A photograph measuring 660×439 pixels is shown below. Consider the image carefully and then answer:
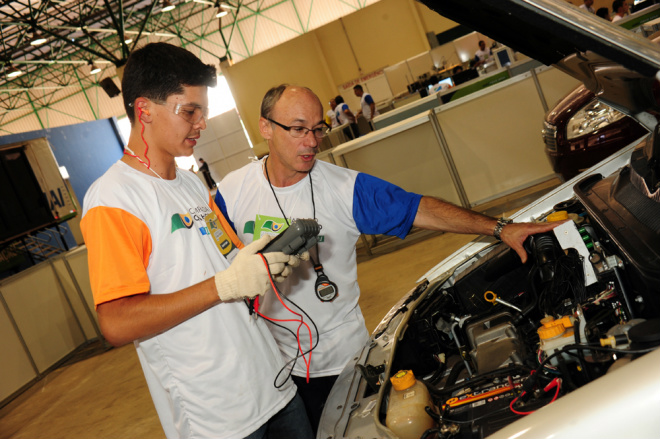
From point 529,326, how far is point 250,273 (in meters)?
1.03

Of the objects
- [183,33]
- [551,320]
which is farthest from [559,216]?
[183,33]

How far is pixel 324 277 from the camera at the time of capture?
2.30 meters

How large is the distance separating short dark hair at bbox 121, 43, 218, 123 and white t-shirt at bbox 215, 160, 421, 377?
783 mm

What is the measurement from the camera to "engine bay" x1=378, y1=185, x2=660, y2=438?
1407mm

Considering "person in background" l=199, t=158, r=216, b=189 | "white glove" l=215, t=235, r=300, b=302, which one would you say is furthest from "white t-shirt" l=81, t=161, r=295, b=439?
"person in background" l=199, t=158, r=216, b=189

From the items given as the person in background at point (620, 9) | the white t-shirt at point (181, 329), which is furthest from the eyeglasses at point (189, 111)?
the person in background at point (620, 9)

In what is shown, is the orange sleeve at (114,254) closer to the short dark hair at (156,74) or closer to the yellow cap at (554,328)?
the short dark hair at (156,74)

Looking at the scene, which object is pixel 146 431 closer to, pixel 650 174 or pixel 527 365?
pixel 527 365

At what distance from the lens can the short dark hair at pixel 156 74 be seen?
5.76 feet

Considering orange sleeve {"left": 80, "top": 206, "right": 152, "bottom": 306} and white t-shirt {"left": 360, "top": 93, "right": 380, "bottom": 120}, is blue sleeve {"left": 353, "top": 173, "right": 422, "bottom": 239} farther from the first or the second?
white t-shirt {"left": 360, "top": 93, "right": 380, "bottom": 120}

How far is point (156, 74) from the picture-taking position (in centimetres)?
175

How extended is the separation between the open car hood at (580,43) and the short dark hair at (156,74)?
0.82 m

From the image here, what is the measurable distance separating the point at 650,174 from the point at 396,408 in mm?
1020

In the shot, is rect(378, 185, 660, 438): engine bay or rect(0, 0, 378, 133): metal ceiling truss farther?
rect(0, 0, 378, 133): metal ceiling truss
